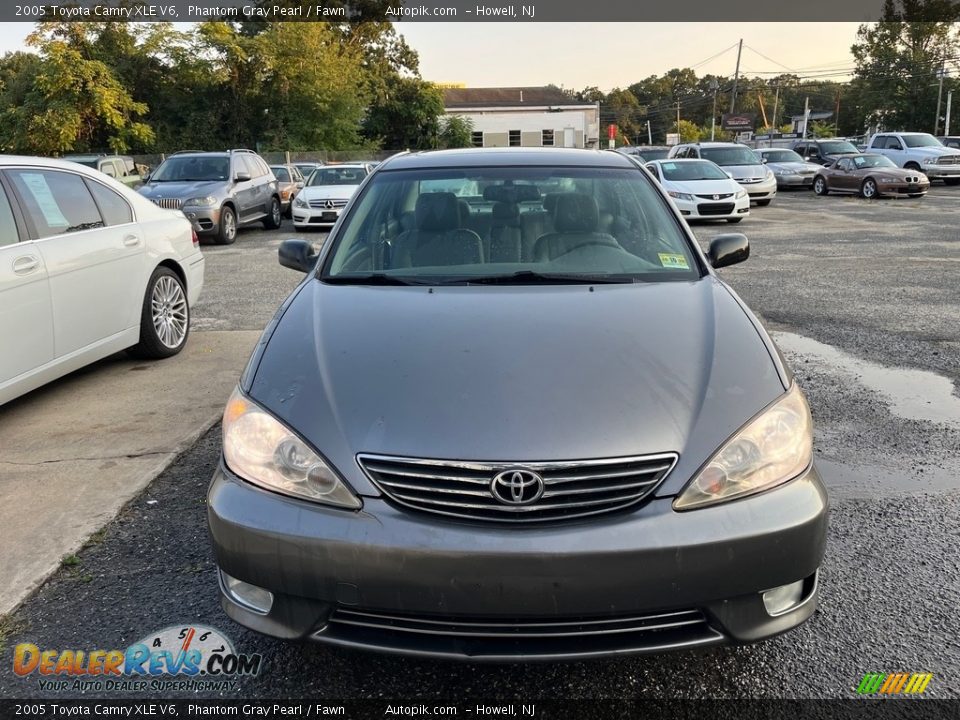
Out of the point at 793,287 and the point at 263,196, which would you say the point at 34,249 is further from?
the point at 263,196

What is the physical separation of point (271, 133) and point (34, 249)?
38.1 metres

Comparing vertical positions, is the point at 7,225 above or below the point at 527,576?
above

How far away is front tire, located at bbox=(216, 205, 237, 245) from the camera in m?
14.0

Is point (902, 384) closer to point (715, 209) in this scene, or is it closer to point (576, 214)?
point (576, 214)

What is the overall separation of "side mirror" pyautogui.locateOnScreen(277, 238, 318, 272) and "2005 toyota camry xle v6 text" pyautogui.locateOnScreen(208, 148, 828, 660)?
1180mm

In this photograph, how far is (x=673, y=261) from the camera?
330cm

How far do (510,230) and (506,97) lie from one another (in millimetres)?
67233

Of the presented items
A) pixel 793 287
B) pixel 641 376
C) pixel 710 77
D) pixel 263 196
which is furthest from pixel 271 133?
pixel 710 77

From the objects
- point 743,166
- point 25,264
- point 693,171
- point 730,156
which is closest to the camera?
point 25,264

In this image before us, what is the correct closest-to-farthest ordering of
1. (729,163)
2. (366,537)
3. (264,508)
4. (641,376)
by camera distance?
(366,537) < (264,508) < (641,376) < (729,163)

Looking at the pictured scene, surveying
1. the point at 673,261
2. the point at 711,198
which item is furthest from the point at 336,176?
the point at 673,261

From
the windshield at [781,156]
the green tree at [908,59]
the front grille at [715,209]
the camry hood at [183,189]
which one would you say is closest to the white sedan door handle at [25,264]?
the camry hood at [183,189]

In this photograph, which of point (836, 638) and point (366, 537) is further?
point (836, 638)

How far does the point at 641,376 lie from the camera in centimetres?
234
